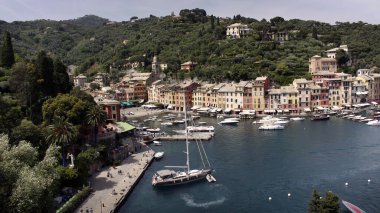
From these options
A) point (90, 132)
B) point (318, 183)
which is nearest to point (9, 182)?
point (90, 132)

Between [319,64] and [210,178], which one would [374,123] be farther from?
[210,178]

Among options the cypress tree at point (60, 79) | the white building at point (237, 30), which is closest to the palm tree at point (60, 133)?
the cypress tree at point (60, 79)

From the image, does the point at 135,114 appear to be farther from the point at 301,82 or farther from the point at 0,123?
the point at 0,123

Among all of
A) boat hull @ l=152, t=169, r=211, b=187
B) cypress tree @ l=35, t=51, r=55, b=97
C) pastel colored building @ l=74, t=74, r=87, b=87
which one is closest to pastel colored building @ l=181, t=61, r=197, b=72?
pastel colored building @ l=74, t=74, r=87, b=87

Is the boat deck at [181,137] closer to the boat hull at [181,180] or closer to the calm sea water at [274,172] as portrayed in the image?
the calm sea water at [274,172]

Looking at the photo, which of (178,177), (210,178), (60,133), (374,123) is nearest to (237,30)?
(374,123)
